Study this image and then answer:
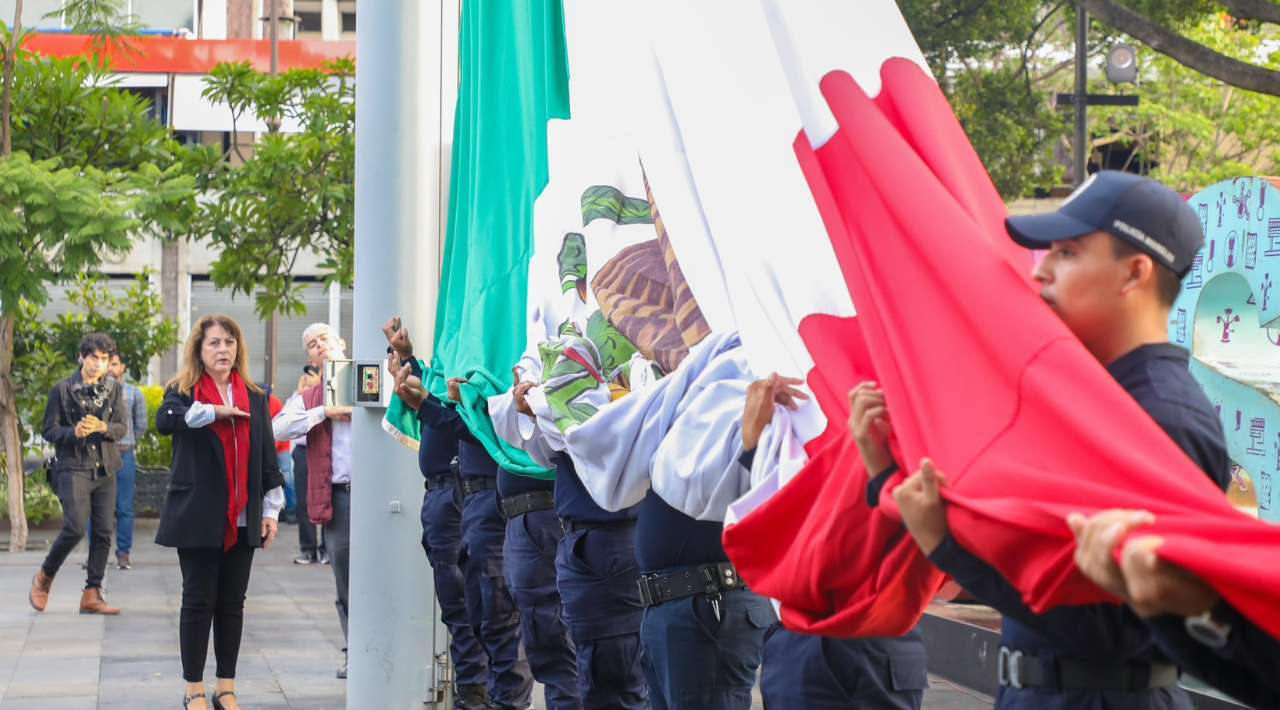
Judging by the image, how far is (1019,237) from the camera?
317 cm

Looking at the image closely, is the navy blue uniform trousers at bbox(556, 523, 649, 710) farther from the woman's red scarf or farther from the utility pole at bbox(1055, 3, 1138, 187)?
the utility pole at bbox(1055, 3, 1138, 187)

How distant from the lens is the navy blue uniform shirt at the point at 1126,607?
3.02m

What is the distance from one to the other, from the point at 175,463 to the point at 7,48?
10.7 metres

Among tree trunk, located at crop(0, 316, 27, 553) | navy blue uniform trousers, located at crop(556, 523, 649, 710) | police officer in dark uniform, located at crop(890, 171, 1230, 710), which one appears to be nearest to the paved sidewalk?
tree trunk, located at crop(0, 316, 27, 553)

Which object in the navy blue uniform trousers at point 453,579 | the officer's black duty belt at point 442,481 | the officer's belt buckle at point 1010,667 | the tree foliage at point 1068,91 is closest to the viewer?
the officer's belt buckle at point 1010,667

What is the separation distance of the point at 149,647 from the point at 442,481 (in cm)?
334

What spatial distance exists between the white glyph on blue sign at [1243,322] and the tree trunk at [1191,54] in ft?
10.5

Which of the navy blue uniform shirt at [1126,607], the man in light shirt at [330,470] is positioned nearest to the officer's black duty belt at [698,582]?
the navy blue uniform shirt at [1126,607]

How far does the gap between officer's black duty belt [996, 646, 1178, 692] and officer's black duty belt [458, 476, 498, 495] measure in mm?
5051

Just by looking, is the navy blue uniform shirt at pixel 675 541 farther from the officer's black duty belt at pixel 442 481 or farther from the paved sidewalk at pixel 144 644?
the paved sidewalk at pixel 144 644

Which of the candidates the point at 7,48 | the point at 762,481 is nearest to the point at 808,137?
the point at 762,481

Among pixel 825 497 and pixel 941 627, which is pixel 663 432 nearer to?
pixel 825 497

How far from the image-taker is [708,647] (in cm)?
492

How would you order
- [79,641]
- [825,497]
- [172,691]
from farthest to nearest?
[79,641]
[172,691]
[825,497]
